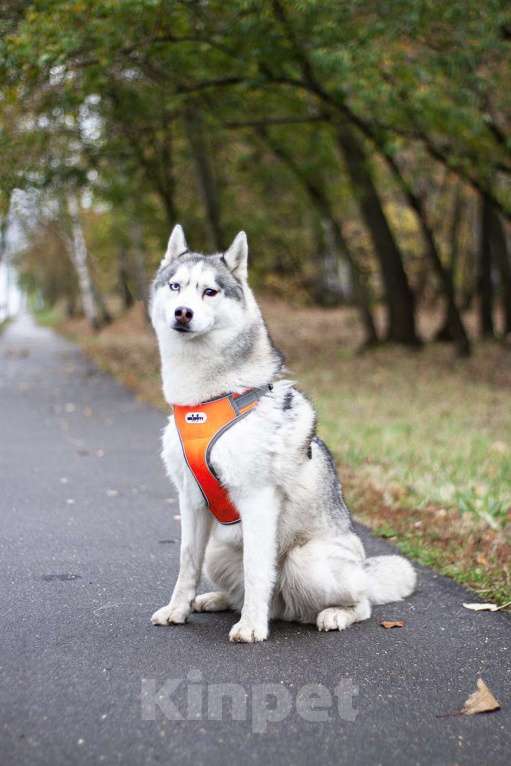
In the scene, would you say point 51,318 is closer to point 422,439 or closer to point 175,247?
point 422,439

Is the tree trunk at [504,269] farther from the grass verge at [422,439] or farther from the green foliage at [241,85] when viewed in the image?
the green foliage at [241,85]

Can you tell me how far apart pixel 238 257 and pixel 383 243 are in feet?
55.1

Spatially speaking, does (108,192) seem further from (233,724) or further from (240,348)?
(233,724)

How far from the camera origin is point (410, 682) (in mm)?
4055

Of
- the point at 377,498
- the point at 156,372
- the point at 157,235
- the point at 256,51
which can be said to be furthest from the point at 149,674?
the point at 157,235

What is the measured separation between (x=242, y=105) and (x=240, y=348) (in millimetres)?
15023

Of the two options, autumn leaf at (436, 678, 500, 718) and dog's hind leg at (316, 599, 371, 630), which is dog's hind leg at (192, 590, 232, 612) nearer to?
dog's hind leg at (316, 599, 371, 630)

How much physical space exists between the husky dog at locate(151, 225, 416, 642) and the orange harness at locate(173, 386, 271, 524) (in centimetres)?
4

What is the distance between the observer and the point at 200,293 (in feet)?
14.9

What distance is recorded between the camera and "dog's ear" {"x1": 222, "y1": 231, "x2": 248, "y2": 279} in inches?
188

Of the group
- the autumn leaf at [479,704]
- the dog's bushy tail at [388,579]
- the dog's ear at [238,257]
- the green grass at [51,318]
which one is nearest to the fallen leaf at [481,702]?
the autumn leaf at [479,704]

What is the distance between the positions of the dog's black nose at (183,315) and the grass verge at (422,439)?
2554 mm

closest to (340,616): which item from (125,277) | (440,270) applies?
(440,270)

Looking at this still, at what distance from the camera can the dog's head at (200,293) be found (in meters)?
4.48
